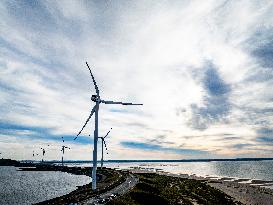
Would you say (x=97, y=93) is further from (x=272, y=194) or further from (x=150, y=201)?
(x=272, y=194)

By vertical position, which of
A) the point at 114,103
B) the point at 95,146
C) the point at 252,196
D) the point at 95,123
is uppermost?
the point at 114,103

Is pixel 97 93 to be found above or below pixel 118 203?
above

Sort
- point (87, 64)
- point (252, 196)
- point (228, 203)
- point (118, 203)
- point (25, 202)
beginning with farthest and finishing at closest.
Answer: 1. point (252, 196)
2. point (228, 203)
3. point (25, 202)
4. point (87, 64)
5. point (118, 203)

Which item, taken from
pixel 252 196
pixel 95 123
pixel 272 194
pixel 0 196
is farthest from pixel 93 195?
pixel 272 194

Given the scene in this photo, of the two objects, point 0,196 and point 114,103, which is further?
point 0,196

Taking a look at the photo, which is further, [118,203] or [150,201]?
[150,201]

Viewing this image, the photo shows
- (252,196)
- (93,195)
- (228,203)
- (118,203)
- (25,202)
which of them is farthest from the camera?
(252,196)

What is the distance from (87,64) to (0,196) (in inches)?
2546

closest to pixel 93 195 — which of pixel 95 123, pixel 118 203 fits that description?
pixel 118 203

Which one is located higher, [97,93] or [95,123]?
[97,93]

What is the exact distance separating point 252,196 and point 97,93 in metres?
86.6

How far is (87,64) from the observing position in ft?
229

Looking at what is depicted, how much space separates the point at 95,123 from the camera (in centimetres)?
7562

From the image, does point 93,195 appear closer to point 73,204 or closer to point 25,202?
point 73,204
